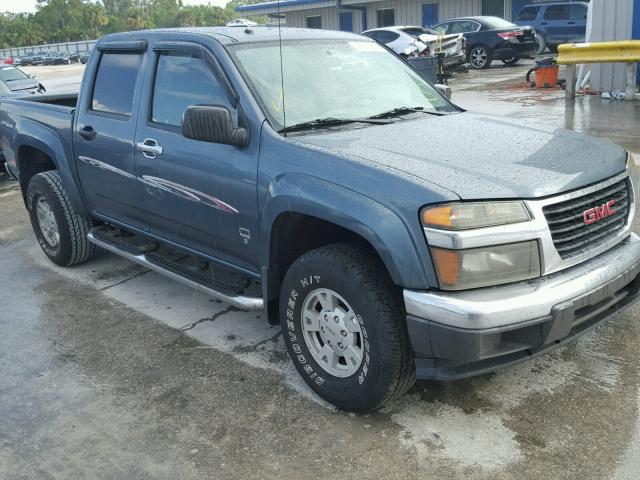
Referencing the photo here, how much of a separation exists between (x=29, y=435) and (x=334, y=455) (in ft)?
4.97

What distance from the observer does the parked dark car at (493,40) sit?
67.2 ft

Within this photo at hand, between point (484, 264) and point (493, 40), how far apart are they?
19497 millimetres

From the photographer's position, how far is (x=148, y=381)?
12.2ft

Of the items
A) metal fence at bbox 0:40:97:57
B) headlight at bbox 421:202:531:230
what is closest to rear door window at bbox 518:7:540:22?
headlight at bbox 421:202:531:230

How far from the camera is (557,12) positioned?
22078 mm

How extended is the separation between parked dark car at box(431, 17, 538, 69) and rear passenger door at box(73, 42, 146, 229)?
1785 centimetres

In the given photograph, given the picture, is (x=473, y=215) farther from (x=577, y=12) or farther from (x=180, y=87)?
(x=577, y=12)

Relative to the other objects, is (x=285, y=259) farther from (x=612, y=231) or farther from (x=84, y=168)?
(x=84, y=168)

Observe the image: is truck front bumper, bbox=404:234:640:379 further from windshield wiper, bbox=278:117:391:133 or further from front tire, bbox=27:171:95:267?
front tire, bbox=27:171:95:267

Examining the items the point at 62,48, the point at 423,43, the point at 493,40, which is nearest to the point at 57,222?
the point at 423,43

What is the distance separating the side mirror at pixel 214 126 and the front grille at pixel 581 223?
158 cm

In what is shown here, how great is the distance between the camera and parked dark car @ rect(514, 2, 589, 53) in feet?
70.9

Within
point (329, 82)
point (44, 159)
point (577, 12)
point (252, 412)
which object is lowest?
point (252, 412)

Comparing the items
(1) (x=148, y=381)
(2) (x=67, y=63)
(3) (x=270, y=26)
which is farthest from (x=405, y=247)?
(2) (x=67, y=63)
